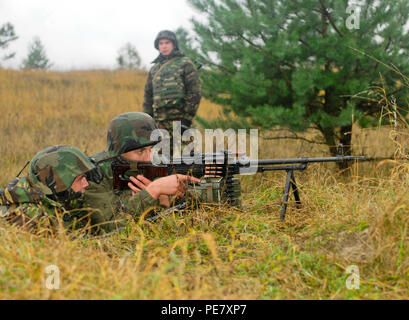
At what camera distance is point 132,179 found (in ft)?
11.2

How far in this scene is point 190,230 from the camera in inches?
123

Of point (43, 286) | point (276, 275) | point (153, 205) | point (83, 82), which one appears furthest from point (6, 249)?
point (83, 82)

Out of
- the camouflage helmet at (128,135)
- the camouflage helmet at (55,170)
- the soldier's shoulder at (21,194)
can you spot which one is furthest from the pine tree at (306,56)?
the soldier's shoulder at (21,194)

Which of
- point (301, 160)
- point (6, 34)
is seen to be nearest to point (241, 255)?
point (301, 160)

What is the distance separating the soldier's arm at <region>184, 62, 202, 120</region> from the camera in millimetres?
5539

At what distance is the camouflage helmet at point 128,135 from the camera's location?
3.43 metres

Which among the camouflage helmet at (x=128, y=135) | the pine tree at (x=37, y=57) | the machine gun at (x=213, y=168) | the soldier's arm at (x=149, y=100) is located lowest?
the machine gun at (x=213, y=168)

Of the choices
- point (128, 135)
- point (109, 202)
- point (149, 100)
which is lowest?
point (109, 202)

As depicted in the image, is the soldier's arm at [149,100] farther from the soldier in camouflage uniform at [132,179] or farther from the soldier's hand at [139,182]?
the soldier's hand at [139,182]

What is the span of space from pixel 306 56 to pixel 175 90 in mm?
1959

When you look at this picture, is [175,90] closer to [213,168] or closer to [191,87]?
[191,87]

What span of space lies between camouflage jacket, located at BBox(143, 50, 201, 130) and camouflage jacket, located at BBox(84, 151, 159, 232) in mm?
2184
